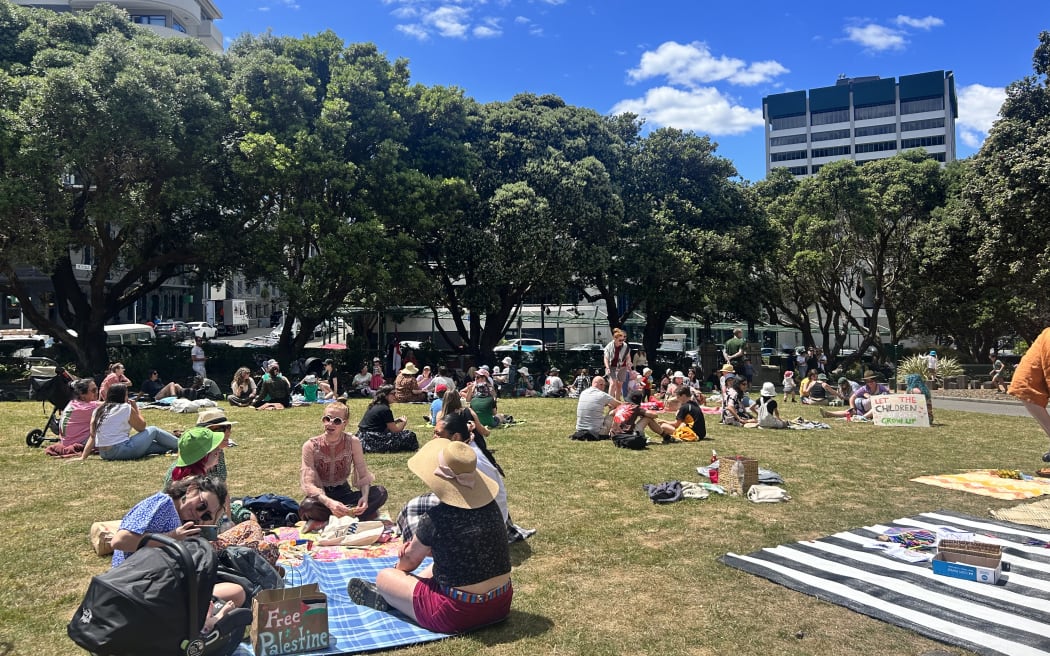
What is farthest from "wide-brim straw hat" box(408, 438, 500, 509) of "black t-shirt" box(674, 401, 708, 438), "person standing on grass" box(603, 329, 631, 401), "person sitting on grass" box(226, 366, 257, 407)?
"person sitting on grass" box(226, 366, 257, 407)

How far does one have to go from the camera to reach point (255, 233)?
2284cm

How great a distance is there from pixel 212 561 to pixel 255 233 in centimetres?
2057

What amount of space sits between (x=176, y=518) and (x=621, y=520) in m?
4.58

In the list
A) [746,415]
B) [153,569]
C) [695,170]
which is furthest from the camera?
[695,170]

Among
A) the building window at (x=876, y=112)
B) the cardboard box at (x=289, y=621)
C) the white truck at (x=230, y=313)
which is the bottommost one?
the cardboard box at (x=289, y=621)

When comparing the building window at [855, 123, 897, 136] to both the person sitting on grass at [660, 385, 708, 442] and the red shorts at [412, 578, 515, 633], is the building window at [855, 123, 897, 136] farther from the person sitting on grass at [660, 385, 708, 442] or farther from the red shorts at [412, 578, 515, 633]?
the red shorts at [412, 578, 515, 633]

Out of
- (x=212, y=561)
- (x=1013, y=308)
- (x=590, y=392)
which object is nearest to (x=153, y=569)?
(x=212, y=561)

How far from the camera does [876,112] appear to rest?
110m

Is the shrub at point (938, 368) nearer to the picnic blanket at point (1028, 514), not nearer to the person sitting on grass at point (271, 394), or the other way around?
the picnic blanket at point (1028, 514)

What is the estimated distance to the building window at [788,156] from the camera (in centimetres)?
11606

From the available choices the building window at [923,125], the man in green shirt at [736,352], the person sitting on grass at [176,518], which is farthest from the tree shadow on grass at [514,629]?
the building window at [923,125]

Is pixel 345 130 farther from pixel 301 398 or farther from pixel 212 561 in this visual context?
pixel 212 561

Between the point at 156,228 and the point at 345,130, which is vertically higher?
the point at 345,130

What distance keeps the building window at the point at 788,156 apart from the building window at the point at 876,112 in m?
9.57
